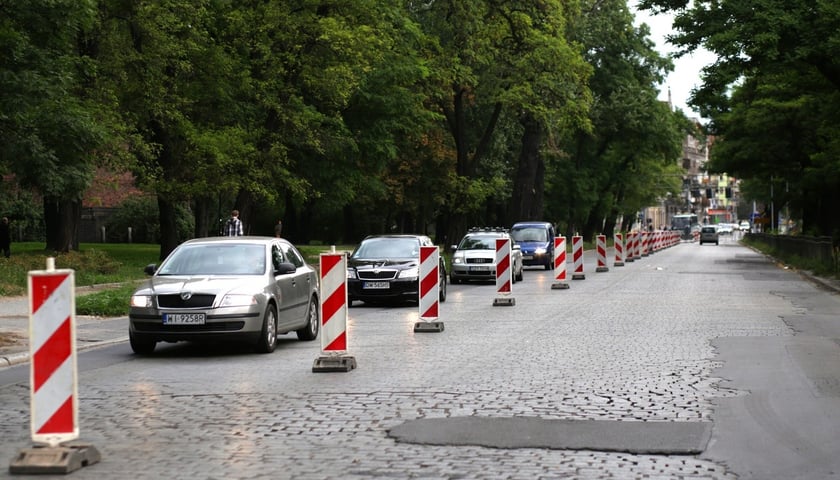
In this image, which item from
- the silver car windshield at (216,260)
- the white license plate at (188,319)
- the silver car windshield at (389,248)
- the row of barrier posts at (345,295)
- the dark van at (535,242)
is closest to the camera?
the row of barrier posts at (345,295)

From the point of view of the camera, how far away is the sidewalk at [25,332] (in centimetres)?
1438

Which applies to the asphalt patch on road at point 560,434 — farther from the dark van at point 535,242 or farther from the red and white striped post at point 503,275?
the dark van at point 535,242

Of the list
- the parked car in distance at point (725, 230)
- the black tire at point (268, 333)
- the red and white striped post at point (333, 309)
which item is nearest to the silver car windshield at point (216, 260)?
the black tire at point (268, 333)

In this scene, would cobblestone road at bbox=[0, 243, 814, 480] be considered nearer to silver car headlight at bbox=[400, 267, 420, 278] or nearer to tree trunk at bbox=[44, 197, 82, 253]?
silver car headlight at bbox=[400, 267, 420, 278]

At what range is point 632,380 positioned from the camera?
451 inches

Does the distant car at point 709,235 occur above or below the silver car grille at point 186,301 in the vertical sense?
below

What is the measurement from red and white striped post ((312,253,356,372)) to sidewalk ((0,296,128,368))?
13.0 feet

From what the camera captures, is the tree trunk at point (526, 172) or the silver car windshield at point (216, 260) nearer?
the silver car windshield at point (216, 260)

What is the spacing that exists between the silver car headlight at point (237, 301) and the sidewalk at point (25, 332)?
2.47 m

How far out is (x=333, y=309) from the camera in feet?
41.1

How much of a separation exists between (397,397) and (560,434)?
2.25 metres

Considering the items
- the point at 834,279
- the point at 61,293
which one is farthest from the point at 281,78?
the point at 61,293

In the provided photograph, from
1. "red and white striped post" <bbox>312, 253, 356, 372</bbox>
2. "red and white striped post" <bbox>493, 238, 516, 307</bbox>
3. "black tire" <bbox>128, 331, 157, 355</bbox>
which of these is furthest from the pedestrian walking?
"red and white striped post" <bbox>312, 253, 356, 372</bbox>

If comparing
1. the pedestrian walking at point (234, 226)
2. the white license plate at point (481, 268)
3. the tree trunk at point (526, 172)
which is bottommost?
the white license plate at point (481, 268)
